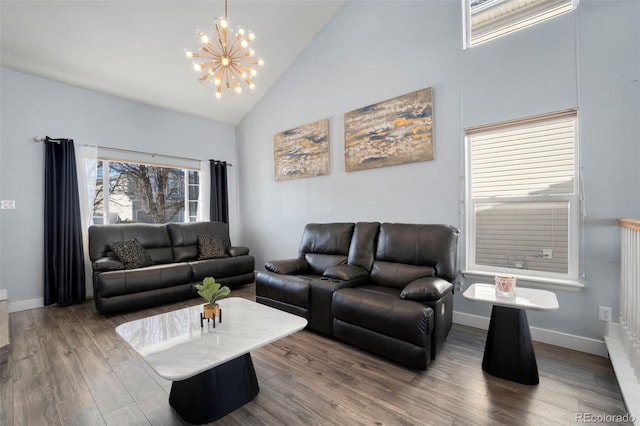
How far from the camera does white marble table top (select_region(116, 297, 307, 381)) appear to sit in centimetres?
140

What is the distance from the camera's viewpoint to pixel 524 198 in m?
2.66

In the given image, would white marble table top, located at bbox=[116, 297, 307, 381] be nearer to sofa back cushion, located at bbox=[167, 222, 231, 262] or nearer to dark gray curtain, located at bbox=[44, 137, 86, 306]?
sofa back cushion, located at bbox=[167, 222, 231, 262]

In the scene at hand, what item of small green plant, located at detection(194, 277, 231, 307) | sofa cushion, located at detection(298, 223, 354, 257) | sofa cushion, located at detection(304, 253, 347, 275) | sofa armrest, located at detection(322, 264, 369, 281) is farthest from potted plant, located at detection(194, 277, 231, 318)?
sofa cushion, located at detection(298, 223, 354, 257)

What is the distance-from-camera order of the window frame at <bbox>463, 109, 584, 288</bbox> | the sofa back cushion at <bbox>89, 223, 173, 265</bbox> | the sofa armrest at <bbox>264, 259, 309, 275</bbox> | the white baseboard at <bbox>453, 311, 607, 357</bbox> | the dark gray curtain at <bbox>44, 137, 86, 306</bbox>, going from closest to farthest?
1. the white baseboard at <bbox>453, 311, 607, 357</bbox>
2. the window frame at <bbox>463, 109, 584, 288</bbox>
3. the sofa armrest at <bbox>264, 259, 309, 275</bbox>
4. the dark gray curtain at <bbox>44, 137, 86, 306</bbox>
5. the sofa back cushion at <bbox>89, 223, 173, 265</bbox>

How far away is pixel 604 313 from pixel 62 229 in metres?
5.91

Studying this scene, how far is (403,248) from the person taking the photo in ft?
9.30

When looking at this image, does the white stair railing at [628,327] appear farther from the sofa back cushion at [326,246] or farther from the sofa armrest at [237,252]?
the sofa armrest at [237,252]

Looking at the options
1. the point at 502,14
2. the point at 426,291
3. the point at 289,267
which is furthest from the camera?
the point at 289,267

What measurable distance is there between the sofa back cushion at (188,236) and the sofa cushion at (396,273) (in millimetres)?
2970

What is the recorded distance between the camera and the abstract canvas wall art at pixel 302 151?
4129mm

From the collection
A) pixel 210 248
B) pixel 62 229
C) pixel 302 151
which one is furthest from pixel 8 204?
pixel 302 151

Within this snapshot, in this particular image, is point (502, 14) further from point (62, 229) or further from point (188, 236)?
point (62, 229)

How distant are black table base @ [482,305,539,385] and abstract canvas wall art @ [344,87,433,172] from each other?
1752 millimetres

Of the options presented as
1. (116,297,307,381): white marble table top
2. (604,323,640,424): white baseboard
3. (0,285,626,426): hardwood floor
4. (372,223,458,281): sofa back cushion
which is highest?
(372,223,458,281): sofa back cushion
